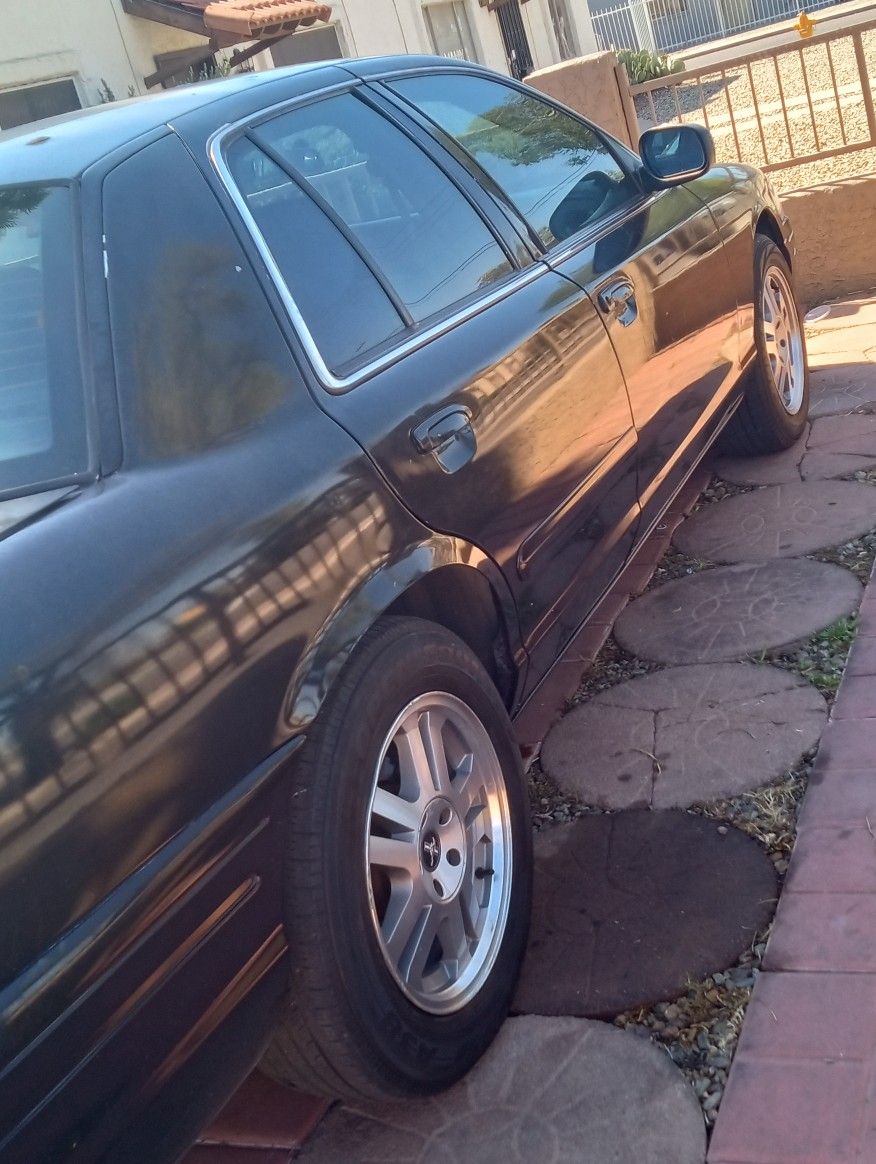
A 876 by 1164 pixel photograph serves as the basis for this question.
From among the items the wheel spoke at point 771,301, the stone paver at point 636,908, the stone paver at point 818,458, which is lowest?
the stone paver at point 636,908

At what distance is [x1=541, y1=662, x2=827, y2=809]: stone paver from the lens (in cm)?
302

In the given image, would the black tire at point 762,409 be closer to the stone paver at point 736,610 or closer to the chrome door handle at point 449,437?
the stone paver at point 736,610

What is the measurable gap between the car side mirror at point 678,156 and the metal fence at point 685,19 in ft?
96.8

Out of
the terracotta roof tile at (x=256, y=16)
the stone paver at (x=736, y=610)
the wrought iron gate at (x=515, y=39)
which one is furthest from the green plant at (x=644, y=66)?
the stone paver at (x=736, y=610)

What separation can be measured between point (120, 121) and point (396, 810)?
1446 millimetres

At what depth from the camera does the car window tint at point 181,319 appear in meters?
1.96

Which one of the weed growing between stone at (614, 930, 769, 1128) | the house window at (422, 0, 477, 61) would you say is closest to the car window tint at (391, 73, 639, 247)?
the weed growing between stone at (614, 930, 769, 1128)

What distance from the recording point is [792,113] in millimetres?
13602

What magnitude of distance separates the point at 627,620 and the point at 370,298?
1.77 meters

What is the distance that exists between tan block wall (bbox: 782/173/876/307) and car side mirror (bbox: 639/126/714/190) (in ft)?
11.0

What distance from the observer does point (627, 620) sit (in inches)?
156

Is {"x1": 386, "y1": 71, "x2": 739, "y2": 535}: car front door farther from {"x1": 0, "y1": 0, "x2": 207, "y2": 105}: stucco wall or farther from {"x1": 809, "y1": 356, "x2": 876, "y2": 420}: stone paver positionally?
{"x1": 0, "y1": 0, "x2": 207, "y2": 105}: stucco wall

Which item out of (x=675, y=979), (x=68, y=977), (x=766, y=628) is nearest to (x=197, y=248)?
(x=68, y=977)

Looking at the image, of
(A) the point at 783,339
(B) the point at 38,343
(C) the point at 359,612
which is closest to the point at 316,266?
(B) the point at 38,343
